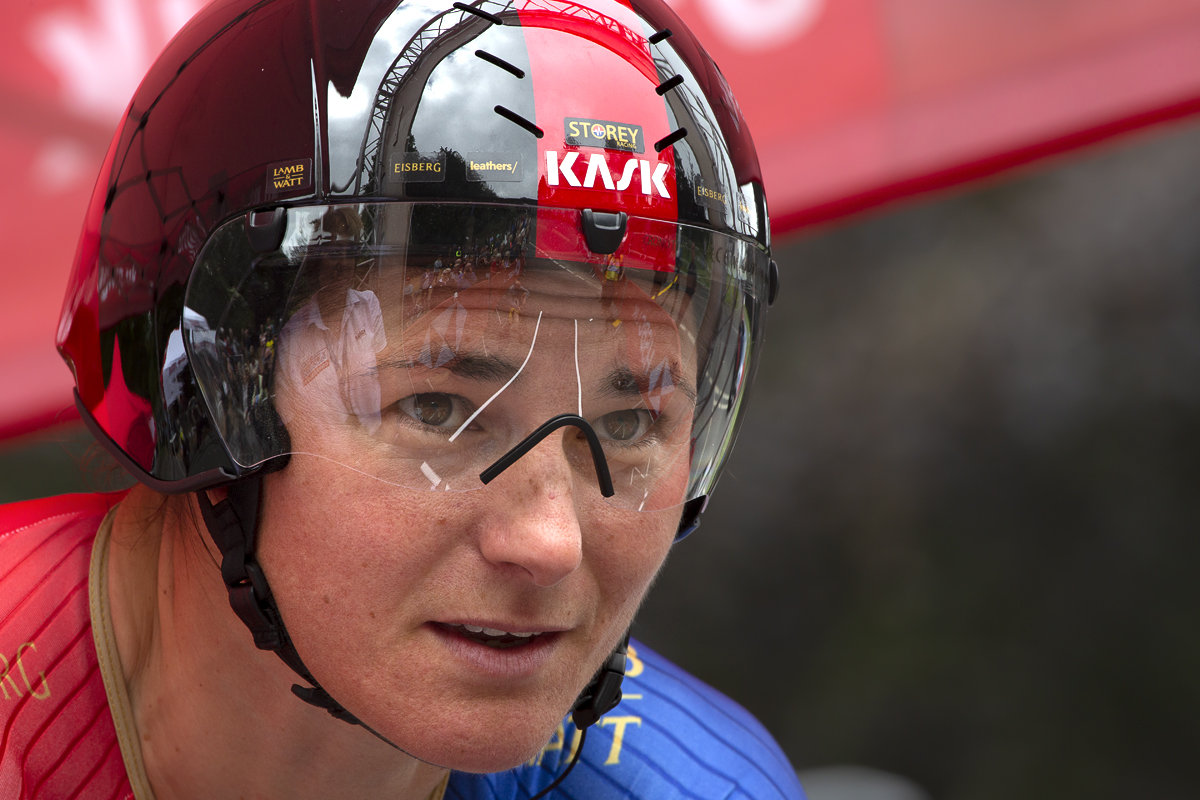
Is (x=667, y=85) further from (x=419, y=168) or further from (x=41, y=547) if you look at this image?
(x=41, y=547)

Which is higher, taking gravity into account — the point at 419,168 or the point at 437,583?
the point at 419,168

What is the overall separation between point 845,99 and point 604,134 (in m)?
1.37

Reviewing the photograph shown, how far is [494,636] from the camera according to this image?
1.06 m

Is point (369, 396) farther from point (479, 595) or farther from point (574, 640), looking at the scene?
point (574, 640)

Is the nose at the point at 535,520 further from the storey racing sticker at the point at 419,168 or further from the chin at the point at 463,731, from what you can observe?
the storey racing sticker at the point at 419,168

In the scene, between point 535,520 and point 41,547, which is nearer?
point 535,520

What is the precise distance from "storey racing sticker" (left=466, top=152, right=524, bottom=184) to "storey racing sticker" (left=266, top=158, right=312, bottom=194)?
0.17m

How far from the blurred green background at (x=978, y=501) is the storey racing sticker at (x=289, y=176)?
3.18 meters

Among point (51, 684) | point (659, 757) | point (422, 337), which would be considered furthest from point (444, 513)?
point (659, 757)

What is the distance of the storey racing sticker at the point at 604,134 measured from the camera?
3.39ft

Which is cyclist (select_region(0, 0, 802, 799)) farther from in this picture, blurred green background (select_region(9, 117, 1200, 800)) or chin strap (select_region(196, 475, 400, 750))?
blurred green background (select_region(9, 117, 1200, 800))

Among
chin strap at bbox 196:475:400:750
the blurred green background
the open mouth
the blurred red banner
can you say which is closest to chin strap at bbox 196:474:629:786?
chin strap at bbox 196:475:400:750

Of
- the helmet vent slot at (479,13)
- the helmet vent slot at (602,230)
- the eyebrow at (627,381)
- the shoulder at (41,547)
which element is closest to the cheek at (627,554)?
the eyebrow at (627,381)

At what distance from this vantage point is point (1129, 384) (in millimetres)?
3930
